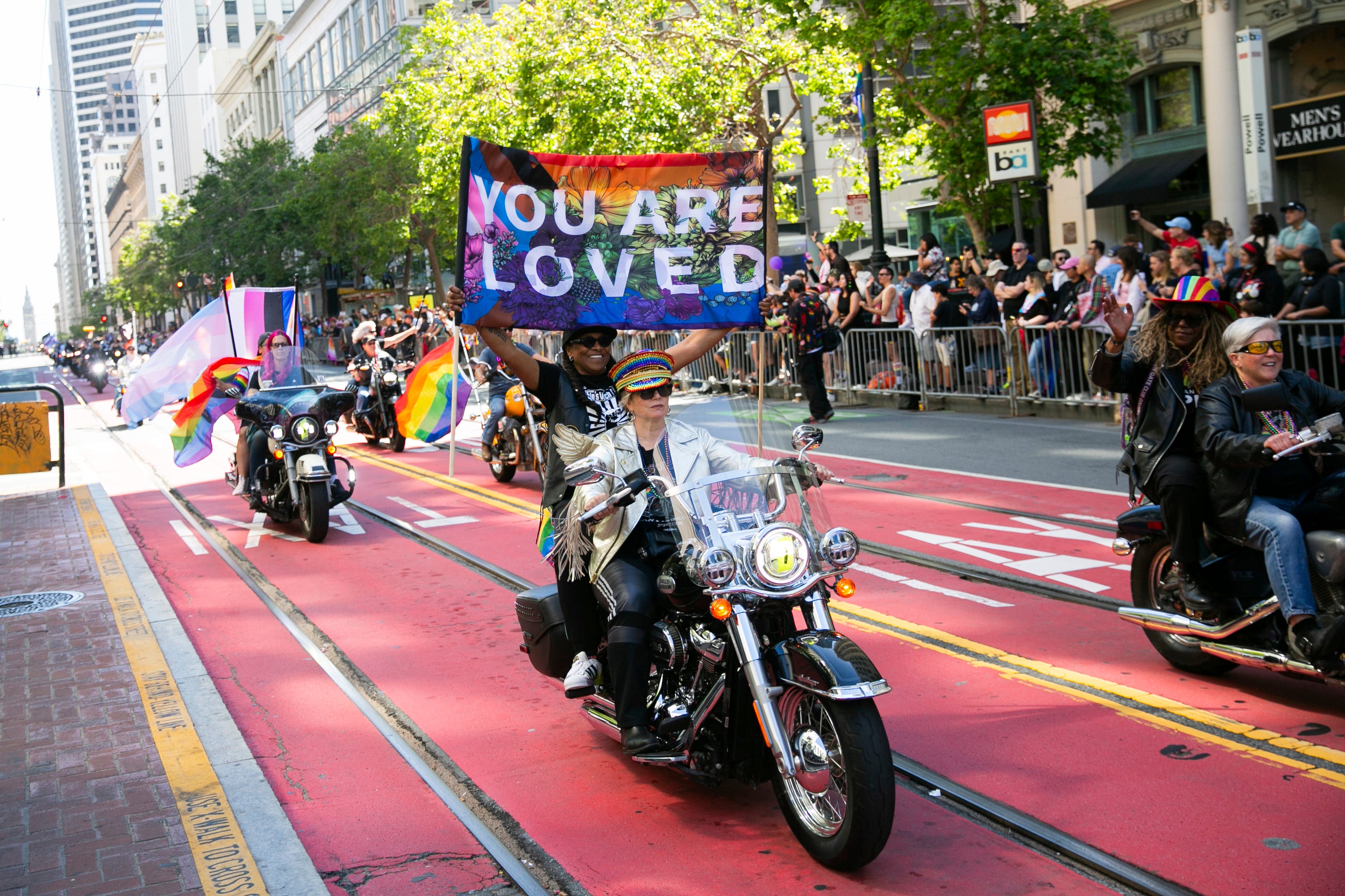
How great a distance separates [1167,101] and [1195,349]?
19.7 m

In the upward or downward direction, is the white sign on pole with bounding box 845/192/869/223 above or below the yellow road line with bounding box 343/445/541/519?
above

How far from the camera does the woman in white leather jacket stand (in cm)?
476

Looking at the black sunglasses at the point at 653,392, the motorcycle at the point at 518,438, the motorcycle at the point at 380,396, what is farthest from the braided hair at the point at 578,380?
the motorcycle at the point at 380,396

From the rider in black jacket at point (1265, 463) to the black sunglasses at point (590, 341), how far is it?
263 cm

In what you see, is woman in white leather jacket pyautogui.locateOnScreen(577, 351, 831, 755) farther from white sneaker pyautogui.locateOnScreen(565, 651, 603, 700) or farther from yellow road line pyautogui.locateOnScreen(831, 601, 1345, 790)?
yellow road line pyautogui.locateOnScreen(831, 601, 1345, 790)

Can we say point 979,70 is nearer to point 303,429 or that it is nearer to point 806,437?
point 303,429

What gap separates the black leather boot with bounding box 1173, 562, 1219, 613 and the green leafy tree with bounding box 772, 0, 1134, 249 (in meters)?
14.8

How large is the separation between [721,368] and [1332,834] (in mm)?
17508

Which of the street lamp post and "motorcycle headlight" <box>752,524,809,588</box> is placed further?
the street lamp post

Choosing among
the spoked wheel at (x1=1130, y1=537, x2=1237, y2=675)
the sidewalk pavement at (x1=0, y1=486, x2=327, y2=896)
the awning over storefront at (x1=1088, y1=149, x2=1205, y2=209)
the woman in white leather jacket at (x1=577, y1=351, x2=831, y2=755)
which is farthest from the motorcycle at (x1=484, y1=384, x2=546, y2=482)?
the awning over storefront at (x1=1088, y1=149, x2=1205, y2=209)

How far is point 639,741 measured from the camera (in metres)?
4.70

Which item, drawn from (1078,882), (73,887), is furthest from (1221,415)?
(73,887)

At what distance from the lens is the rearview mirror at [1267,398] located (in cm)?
500

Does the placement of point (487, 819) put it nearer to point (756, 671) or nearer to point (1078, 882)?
point (756, 671)
